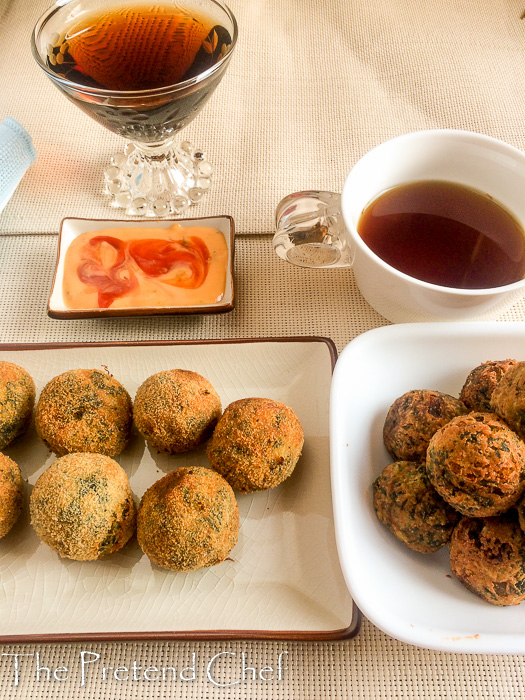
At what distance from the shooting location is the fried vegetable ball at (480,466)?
2.19ft

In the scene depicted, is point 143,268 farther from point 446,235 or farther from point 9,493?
point 446,235

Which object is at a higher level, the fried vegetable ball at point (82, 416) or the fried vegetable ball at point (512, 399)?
the fried vegetable ball at point (512, 399)

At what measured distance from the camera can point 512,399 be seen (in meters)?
0.73

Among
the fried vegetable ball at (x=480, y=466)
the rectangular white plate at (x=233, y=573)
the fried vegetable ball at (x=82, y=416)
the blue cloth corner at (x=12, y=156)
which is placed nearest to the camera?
the fried vegetable ball at (x=480, y=466)

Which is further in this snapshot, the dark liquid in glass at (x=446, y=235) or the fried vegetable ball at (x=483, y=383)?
the dark liquid in glass at (x=446, y=235)

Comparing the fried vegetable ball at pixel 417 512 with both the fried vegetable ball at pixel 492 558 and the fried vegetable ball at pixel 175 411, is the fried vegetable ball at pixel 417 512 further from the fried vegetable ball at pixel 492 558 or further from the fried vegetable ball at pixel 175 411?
the fried vegetable ball at pixel 175 411

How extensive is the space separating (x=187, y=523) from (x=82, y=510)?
0.51ft

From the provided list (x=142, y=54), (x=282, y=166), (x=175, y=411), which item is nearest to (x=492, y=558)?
(x=175, y=411)

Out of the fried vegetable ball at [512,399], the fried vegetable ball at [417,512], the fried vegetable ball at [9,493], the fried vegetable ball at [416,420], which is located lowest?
the fried vegetable ball at [9,493]

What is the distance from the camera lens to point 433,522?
74 centimetres

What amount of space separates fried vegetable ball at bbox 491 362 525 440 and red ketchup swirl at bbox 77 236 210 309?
0.61 meters

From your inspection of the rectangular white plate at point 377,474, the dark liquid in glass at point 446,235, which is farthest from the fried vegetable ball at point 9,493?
the dark liquid in glass at point 446,235

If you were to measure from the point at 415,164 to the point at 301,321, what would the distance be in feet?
1.23

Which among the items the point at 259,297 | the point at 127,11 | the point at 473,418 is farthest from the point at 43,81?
the point at 473,418
